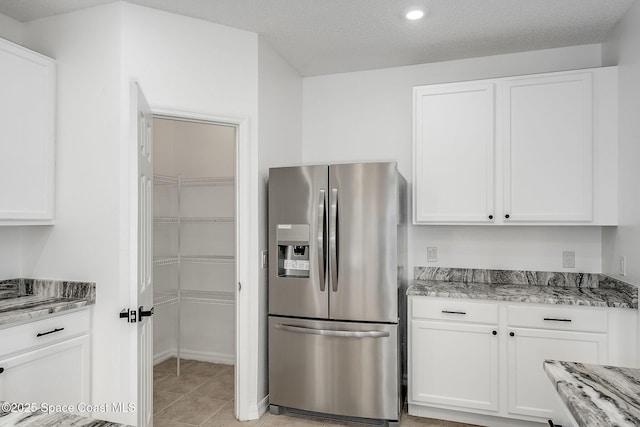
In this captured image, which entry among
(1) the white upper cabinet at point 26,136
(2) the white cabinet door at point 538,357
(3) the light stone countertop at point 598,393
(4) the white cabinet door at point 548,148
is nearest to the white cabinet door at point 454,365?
(2) the white cabinet door at point 538,357

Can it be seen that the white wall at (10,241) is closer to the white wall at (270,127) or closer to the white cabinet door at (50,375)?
the white cabinet door at (50,375)

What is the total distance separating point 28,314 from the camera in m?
2.10

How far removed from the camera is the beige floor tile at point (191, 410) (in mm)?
2891

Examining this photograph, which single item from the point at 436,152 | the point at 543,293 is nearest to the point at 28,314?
the point at 436,152

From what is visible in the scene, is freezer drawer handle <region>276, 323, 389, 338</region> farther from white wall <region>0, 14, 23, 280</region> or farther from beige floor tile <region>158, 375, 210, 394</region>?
white wall <region>0, 14, 23, 280</region>

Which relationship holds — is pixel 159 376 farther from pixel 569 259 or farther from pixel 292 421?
pixel 569 259

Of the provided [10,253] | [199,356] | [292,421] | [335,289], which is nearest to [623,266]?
[335,289]

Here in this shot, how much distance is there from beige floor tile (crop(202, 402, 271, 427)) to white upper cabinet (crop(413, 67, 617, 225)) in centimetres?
187

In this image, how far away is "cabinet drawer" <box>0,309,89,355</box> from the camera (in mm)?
2021

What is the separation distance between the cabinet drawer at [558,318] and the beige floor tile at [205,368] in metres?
2.60

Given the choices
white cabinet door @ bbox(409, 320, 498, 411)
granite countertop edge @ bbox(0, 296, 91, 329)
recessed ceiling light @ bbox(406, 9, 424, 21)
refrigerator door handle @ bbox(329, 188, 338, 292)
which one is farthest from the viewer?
refrigerator door handle @ bbox(329, 188, 338, 292)

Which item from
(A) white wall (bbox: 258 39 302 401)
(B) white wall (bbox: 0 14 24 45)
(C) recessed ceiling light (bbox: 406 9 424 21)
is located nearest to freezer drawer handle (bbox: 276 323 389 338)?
(A) white wall (bbox: 258 39 302 401)

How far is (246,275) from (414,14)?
2085mm

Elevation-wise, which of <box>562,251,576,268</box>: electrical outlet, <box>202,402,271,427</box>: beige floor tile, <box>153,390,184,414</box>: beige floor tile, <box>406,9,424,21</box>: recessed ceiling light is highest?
<box>406,9,424,21</box>: recessed ceiling light
